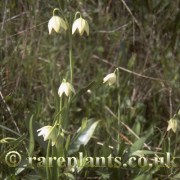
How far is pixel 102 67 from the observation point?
9.32ft

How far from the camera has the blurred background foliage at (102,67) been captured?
219 cm

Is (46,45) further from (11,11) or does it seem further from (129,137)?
(129,137)

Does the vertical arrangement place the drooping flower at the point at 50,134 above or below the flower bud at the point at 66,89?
below

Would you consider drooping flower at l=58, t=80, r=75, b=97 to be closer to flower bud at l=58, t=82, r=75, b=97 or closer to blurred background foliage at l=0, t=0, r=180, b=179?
flower bud at l=58, t=82, r=75, b=97

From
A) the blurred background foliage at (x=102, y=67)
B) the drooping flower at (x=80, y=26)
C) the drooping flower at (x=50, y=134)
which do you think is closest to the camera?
the drooping flower at (x=50, y=134)

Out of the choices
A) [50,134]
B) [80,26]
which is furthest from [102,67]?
[50,134]

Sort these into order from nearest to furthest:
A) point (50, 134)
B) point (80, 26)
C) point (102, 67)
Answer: point (50, 134) → point (80, 26) → point (102, 67)

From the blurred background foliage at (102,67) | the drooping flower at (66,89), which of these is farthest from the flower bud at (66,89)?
the blurred background foliage at (102,67)

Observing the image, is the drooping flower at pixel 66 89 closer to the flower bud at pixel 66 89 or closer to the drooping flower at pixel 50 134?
the flower bud at pixel 66 89

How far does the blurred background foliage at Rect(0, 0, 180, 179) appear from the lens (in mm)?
2186

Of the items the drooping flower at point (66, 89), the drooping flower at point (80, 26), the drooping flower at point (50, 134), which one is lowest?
the drooping flower at point (50, 134)

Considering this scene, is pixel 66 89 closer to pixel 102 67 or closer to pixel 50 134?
pixel 50 134

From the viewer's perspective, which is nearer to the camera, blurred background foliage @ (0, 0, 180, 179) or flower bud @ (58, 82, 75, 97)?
flower bud @ (58, 82, 75, 97)

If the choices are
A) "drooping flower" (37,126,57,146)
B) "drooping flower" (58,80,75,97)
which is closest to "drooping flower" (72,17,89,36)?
"drooping flower" (58,80,75,97)
